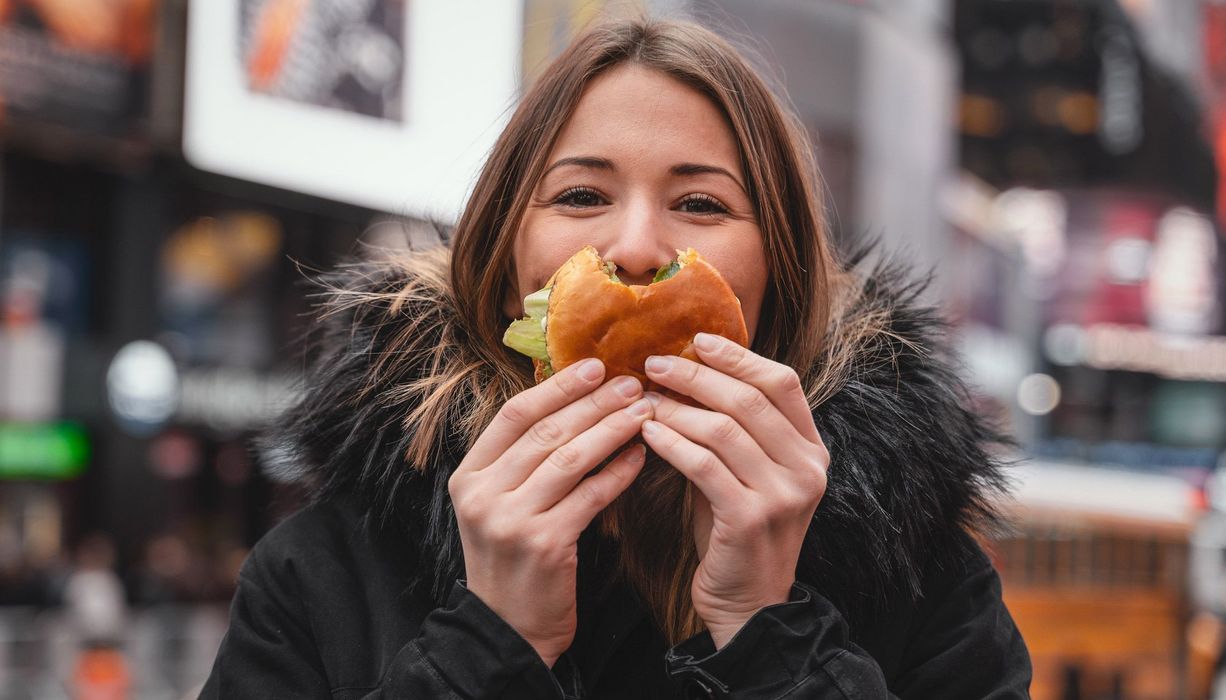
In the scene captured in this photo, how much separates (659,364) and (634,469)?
0.17 m

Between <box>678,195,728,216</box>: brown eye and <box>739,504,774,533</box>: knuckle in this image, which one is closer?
<box>739,504,774,533</box>: knuckle

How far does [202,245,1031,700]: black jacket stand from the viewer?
5.82 ft

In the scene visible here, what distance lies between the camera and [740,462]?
5.82 ft

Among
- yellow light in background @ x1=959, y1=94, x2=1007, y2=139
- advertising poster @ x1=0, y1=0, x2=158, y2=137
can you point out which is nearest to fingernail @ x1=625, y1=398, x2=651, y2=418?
advertising poster @ x1=0, y1=0, x2=158, y2=137

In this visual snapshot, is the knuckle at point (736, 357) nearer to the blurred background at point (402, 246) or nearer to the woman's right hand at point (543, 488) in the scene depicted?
the woman's right hand at point (543, 488)

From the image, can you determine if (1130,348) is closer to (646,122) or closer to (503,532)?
(646,122)

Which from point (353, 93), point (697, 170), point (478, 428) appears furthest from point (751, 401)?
point (353, 93)

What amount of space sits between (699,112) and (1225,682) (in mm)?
6934

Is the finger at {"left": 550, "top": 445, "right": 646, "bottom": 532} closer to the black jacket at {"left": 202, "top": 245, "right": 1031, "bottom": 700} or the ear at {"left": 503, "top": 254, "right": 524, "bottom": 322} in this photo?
the black jacket at {"left": 202, "top": 245, "right": 1031, "bottom": 700}

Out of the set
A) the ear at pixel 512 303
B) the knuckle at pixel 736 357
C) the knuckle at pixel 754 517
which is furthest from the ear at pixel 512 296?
the knuckle at pixel 754 517

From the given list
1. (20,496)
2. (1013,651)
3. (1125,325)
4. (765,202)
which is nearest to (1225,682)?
(1013,651)

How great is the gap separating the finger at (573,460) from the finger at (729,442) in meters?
0.08

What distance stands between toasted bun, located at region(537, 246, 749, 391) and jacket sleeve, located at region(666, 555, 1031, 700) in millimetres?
427

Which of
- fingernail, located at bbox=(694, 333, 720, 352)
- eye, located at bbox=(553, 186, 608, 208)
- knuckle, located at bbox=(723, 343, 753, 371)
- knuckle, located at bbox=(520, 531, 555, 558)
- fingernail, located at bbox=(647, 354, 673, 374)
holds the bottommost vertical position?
knuckle, located at bbox=(520, 531, 555, 558)
